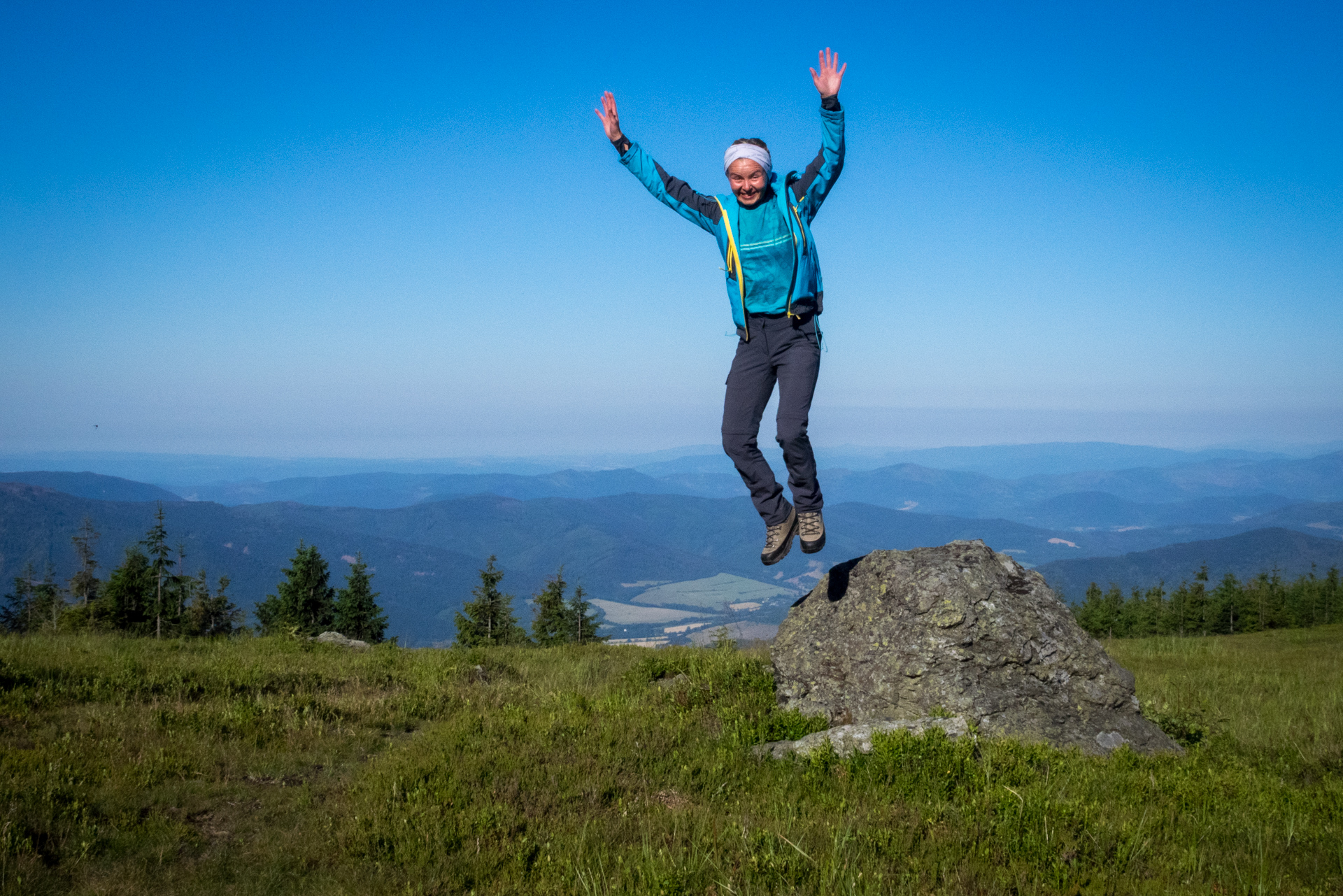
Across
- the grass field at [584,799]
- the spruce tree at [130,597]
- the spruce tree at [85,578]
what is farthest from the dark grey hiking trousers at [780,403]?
the spruce tree at [85,578]

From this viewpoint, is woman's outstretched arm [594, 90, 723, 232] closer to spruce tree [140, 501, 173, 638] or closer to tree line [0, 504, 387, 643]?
spruce tree [140, 501, 173, 638]

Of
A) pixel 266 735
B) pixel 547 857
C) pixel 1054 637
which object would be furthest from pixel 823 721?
pixel 266 735

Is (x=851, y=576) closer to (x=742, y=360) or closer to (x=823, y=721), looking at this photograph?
(x=823, y=721)

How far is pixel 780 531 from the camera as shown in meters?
8.02

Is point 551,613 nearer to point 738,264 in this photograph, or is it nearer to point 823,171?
point 738,264

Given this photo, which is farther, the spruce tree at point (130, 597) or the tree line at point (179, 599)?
the spruce tree at point (130, 597)

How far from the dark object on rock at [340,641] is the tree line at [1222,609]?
81978 mm

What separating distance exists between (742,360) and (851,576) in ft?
11.6

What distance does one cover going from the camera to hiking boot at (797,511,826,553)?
7852 millimetres

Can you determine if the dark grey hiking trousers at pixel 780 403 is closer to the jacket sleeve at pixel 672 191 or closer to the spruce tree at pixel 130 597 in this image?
the jacket sleeve at pixel 672 191

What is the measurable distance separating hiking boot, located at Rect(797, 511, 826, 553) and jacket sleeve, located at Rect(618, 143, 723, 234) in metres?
3.24

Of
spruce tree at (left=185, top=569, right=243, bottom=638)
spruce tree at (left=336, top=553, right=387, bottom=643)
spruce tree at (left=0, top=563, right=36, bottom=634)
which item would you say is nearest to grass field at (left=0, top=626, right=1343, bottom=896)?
spruce tree at (left=336, top=553, right=387, bottom=643)

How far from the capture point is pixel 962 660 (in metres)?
8.37

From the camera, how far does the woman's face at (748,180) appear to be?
748 cm
